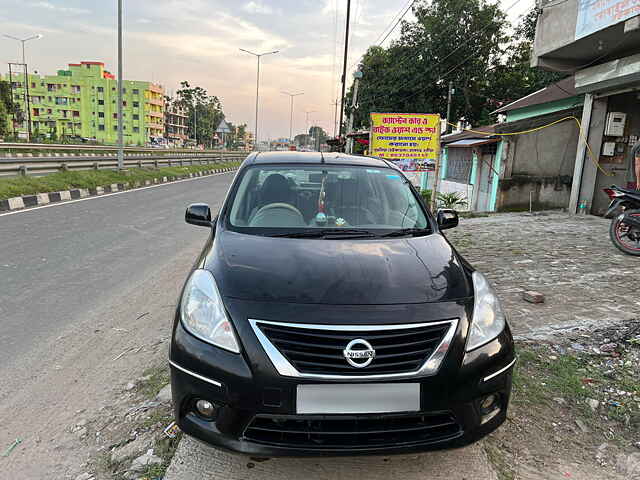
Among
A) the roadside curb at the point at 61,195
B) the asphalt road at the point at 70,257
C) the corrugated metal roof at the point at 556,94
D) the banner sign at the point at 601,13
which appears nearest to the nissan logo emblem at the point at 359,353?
the asphalt road at the point at 70,257

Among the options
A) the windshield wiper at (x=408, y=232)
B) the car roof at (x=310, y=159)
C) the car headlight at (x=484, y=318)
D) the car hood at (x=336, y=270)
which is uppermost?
the car roof at (x=310, y=159)

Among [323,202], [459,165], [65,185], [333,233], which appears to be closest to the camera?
[333,233]

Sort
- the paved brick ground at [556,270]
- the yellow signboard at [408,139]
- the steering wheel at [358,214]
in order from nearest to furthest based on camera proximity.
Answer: the steering wheel at [358,214]
the paved brick ground at [556,270]
the yellow signboard at [408,139]

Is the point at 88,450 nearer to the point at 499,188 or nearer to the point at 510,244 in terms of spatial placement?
the point at 510,244

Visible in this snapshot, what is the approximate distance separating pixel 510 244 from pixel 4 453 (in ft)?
22.2

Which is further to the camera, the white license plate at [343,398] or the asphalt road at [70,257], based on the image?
the asphalt road at [70,257]

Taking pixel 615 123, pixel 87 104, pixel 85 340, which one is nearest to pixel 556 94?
pixel 615 123

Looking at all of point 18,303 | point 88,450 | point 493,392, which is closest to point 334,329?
point 493,392

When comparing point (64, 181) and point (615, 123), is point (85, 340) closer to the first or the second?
point (615, 123)

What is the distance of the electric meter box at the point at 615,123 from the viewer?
9680 mm

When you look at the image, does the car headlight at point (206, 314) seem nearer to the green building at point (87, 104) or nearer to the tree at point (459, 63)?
the tree at point (459, 63)

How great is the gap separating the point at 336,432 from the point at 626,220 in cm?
559

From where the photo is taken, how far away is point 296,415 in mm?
1869

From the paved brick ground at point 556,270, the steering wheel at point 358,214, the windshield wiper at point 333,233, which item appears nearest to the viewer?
the windshield wiper at point 333,233
